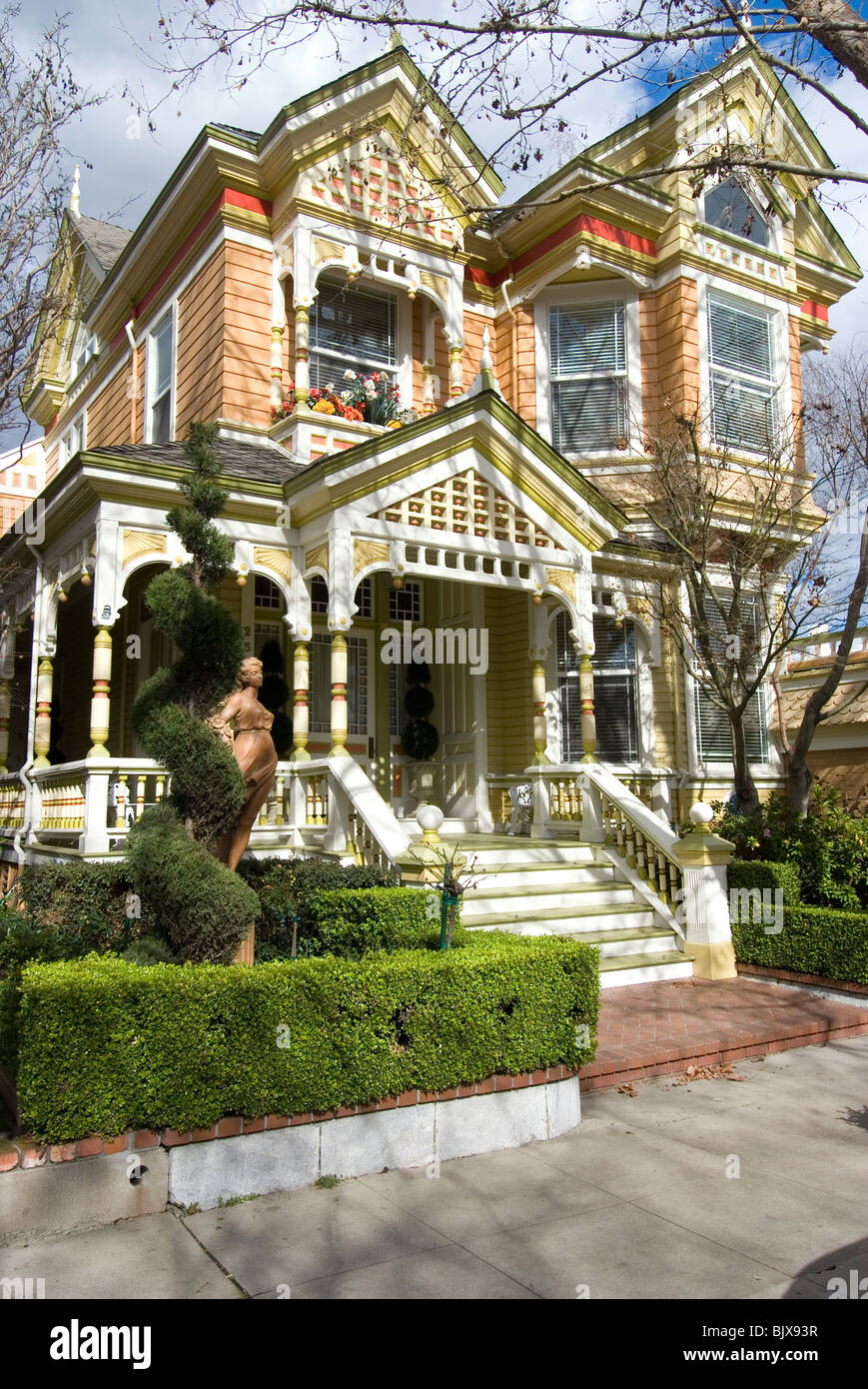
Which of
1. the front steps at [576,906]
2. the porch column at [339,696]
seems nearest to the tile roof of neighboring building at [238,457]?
the porch column at [339,696]

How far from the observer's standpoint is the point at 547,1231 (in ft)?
14.3

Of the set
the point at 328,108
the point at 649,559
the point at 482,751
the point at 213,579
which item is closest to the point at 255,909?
the point at 213,579

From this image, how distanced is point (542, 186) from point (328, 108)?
11.7 ft

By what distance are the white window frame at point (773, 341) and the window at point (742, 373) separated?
81 mm

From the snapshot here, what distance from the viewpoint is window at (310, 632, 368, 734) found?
13055mm

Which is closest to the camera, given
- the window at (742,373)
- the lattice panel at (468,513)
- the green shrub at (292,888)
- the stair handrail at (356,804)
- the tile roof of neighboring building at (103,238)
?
the green shrub at (292,888)

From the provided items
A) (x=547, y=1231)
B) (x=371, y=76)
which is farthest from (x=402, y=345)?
(x=547, y=1231)

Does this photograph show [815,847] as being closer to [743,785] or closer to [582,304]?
[743,785]

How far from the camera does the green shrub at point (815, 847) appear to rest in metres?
9.95

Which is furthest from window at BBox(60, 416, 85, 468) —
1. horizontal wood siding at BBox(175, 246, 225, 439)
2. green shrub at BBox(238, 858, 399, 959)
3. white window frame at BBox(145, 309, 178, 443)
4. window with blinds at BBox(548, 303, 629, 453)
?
green shrub at BBox(238, 858, 399, 959)

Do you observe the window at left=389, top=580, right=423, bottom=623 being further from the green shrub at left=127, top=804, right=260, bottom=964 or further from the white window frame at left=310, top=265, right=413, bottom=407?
the green shrub at left=127, top=804, right=260, bottom=964

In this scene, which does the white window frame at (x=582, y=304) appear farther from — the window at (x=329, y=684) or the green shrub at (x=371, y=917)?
the green shrub at (x=371, y=917)

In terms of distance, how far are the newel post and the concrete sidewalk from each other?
3851 millimetres
